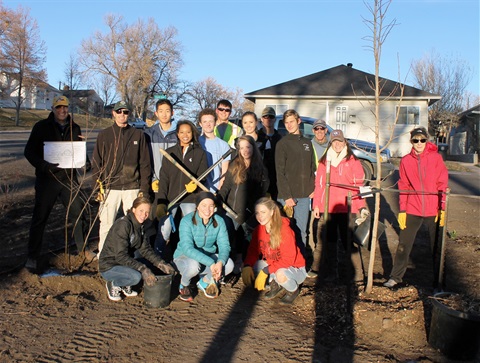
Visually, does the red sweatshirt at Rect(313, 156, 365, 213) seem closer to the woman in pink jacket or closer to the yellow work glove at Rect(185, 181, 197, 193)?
the woman in pink jacket

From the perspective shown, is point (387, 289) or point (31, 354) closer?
point (31, 354)

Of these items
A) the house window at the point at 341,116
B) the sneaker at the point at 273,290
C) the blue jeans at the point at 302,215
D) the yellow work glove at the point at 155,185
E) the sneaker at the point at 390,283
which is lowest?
the sneaker at the point at 273,290

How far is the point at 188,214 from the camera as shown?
4.95 metres

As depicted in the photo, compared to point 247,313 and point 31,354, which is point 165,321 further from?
point 31,354

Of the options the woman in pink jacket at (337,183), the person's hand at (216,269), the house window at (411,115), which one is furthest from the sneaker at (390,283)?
the house window at (411,115)

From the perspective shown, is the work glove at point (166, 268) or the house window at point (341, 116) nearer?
the work glove at point (166, 268)

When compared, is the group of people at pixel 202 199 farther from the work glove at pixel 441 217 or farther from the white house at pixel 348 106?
the white house at pixel 348 106

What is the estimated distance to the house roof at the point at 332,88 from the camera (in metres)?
25.0

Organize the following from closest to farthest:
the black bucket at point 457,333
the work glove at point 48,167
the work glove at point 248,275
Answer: the black bucket at point 457,333
the work glove at point 248,275
the work glove at point 48,167

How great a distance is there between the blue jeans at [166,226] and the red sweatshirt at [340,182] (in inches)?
58.6

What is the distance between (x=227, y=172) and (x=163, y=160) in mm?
756

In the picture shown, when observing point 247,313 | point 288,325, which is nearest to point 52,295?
point 247,313

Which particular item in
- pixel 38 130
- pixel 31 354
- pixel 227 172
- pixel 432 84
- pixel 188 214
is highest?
pixel 432 84

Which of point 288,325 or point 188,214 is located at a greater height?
point 188,214
